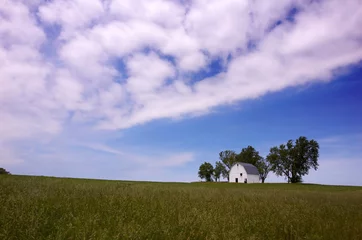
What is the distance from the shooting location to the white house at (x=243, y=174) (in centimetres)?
8269

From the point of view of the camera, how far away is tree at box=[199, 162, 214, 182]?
96625 mm

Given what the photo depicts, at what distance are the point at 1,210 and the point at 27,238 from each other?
1.78m

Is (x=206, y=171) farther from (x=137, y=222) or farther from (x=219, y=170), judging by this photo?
(x=137, y=222)

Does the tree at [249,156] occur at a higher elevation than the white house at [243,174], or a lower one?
higher

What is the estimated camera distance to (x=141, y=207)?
26.2 feet

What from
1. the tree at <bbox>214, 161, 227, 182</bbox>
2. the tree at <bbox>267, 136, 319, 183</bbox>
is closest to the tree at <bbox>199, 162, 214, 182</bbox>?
the tree at <bbox>214, 161, 227, 182</bbox>

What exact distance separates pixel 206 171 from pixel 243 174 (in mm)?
16969

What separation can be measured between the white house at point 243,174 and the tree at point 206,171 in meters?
11.3

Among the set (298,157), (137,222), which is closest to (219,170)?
(298,157)

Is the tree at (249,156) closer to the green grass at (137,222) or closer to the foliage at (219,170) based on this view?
the foliage at (219,170)

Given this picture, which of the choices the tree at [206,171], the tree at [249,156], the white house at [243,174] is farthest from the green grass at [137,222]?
the tree at [249,156]

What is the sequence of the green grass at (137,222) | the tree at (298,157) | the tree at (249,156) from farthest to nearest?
1. the tree at (249,156)
2. the tree at (298,157)
3. the green grass at (137,222)

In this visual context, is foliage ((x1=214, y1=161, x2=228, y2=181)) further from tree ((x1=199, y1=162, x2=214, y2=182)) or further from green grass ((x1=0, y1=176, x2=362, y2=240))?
green grass ((x1=0, y1=176, x2=362, y2=240))

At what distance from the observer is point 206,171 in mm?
96625
